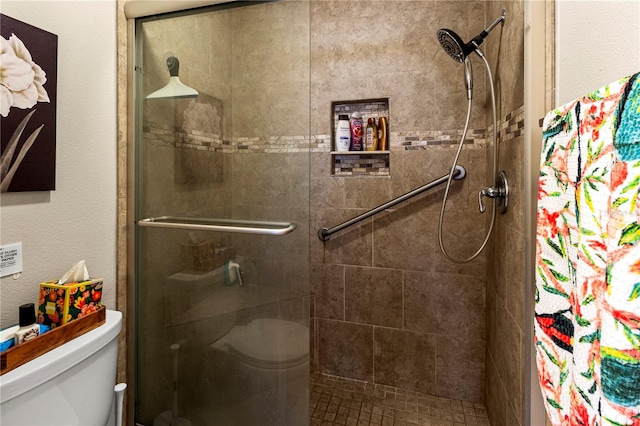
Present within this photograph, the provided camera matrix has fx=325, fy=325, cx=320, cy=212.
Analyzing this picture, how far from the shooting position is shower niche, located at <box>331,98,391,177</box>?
1864mm

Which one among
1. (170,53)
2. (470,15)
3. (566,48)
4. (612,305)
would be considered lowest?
(612,305)

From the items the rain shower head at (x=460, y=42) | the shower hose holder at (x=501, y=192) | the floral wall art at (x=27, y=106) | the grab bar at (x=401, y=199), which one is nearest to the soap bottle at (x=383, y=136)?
the grab bar at (x=401, y=199)

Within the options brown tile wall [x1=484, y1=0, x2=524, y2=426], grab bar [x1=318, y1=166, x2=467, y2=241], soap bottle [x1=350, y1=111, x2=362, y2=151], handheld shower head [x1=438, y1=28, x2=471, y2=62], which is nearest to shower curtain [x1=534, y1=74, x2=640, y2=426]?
brown tile wall [x1=484, y1=0, x2=524, y2=426]

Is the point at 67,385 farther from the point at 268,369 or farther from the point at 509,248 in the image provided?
the point at 509,248

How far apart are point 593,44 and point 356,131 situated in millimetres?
1191

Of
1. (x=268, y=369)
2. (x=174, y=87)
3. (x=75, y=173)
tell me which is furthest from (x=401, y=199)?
(x=75, y=173)

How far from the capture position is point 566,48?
0.87 metres

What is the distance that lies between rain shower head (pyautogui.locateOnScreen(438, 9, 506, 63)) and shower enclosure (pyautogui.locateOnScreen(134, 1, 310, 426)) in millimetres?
560

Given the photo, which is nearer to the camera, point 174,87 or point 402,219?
point 174,87

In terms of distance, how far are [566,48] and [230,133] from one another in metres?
1.03

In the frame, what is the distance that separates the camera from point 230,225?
3.86 ft

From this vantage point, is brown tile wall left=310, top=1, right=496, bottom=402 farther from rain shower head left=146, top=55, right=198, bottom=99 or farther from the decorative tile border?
rain shower head left=146, top=55, right=198, bottom=99

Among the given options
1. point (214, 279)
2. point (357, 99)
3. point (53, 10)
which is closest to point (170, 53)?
point (53, 10)

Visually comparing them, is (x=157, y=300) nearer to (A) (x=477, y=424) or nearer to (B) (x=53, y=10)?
(B) (x=53, y=10)
